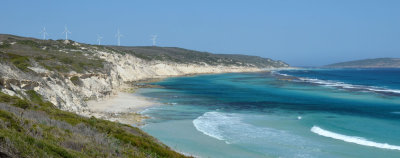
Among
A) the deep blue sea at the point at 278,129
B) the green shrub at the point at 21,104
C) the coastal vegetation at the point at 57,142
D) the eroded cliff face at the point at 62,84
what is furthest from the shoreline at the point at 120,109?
the coastal vegetation at the point at 57,142

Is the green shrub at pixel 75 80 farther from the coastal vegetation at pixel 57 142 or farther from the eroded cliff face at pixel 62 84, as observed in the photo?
the coastal vegetation at pixel 57 142

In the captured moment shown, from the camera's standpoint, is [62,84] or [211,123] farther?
[62,84]

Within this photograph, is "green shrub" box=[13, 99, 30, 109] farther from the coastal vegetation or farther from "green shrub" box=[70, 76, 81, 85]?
"green shrub" box=[70, 76, 81, 85]

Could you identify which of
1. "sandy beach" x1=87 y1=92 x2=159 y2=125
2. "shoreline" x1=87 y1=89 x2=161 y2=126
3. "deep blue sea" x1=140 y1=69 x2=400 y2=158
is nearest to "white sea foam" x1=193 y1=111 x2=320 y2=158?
"deep blue sea" x1=140 y1=69 x2=400 y2=158

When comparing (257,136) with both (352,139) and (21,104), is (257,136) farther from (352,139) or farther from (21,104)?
(21,104)

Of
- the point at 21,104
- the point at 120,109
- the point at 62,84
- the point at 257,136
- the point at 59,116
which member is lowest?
the point at 257,136

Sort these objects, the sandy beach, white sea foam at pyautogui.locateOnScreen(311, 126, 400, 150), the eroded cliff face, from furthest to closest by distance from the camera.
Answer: the sandy beach → the eroded cliff face → white sea foam at pyautogui.locateOnScreen(311, 126, 400, 150)

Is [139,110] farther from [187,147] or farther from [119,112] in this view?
[187,147]

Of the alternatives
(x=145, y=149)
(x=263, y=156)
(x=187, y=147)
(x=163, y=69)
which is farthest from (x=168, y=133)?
(x=163, y=69)

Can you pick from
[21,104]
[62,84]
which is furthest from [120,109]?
[21,104]
